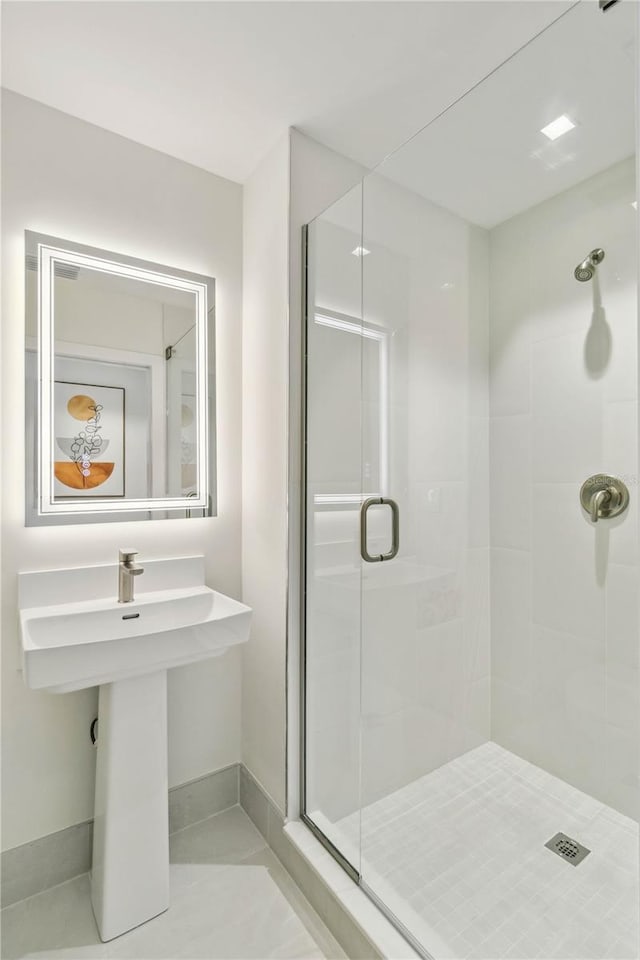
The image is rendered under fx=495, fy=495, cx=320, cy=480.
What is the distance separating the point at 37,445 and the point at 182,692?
1.01 m

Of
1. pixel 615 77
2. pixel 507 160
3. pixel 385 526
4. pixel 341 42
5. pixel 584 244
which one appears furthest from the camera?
pixel 385 526

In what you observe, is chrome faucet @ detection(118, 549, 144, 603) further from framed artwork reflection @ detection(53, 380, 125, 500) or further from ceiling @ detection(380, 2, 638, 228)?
ceiling @ detection(380, 2, 638, 228)

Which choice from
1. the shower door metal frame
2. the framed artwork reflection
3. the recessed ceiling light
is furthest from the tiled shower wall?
the framed artwork reflection

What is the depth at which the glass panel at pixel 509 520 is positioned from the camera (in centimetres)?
106

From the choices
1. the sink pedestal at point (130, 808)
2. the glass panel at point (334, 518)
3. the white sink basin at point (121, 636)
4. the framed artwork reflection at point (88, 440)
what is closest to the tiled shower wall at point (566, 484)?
the glass panel at point (334, 518)

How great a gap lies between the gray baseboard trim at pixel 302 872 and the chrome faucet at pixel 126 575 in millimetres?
865

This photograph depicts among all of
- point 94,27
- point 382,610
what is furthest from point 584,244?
point 94,27

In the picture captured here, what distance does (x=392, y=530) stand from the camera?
152cm

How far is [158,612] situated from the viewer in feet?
5.42

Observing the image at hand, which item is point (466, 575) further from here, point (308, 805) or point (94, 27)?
point (94, 27)

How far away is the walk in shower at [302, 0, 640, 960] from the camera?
1067 millimetres

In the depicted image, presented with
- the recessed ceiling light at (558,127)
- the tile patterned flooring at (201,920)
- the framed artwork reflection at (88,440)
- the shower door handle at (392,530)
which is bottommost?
the tile patterned flooring at (201,920)

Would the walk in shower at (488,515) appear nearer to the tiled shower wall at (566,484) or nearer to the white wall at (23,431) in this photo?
the tiled shower wall at (566,484)

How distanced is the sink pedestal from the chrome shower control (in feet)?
4.11
